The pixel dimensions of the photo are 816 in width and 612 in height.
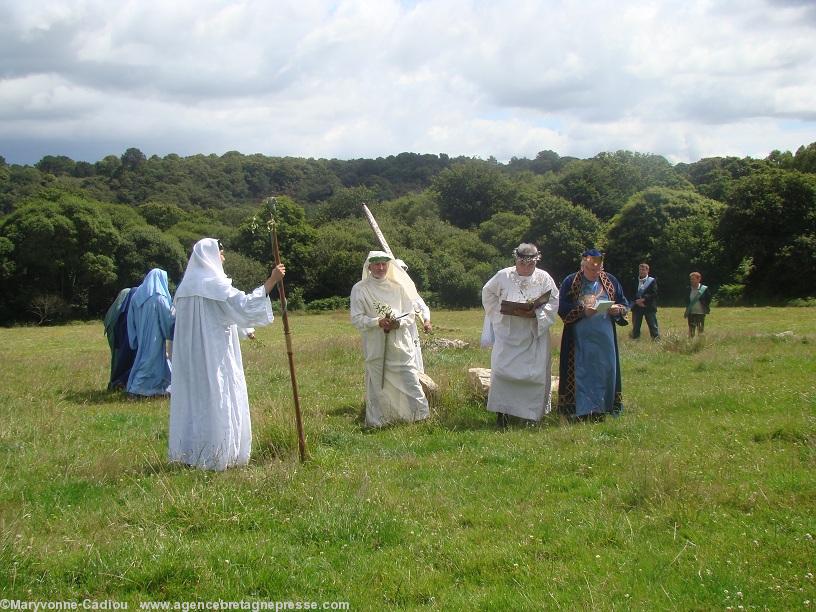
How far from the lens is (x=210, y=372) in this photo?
752cm

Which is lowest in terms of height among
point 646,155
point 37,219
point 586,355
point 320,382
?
point 320,382

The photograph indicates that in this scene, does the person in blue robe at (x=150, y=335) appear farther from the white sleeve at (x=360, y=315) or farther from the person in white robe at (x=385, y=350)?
the person in white robe at (x=385, y=350)

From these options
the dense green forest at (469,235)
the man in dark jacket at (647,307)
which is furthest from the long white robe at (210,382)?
the dense green forest at (469,235)

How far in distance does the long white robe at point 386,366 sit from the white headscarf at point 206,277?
2.45 meters

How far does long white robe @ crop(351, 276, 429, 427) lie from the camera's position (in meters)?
9.66

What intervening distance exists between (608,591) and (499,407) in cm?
533

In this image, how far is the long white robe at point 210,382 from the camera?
7.43m

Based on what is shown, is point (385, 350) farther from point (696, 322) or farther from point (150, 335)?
point (696, 322)

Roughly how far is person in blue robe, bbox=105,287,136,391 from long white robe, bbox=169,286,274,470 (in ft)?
19.2

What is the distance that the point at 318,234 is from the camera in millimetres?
57906

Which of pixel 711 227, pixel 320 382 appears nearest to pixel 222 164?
pixel 711 227

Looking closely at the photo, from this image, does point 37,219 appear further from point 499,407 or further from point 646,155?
point 646,155

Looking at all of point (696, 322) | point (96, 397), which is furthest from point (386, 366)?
point (696, 322)

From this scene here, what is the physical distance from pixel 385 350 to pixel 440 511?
4.15m
